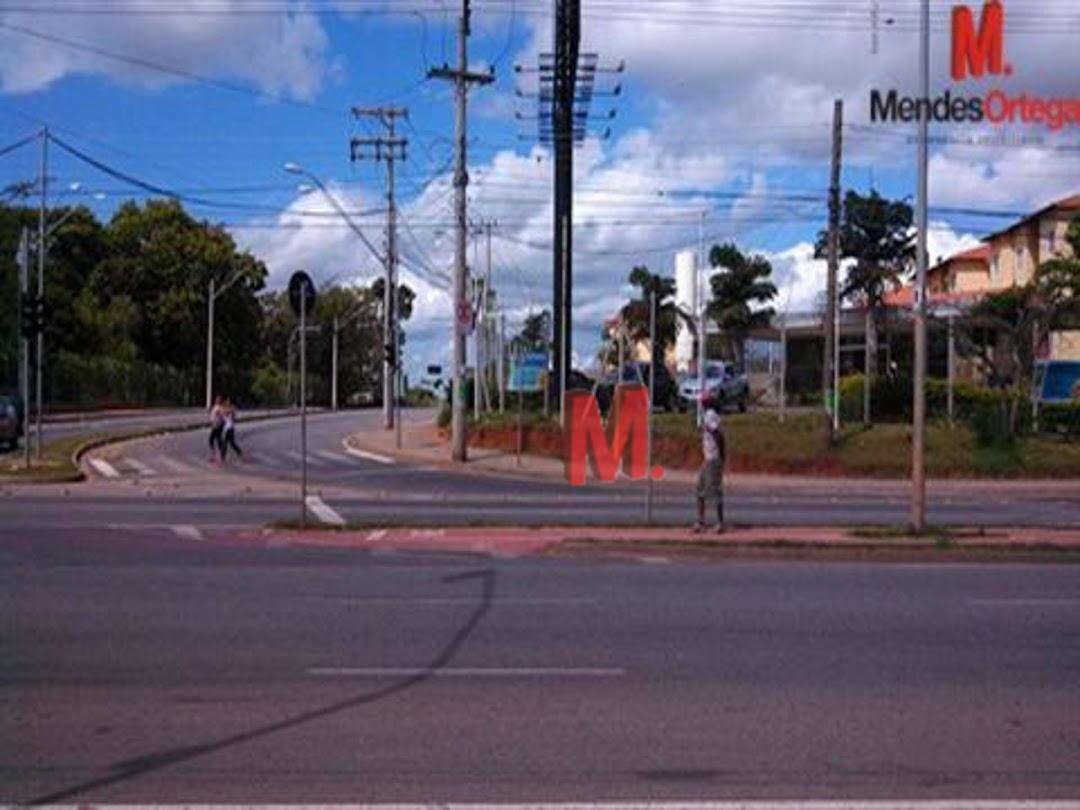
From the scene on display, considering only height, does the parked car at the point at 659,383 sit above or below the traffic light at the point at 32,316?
below

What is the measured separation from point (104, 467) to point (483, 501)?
13142 mm

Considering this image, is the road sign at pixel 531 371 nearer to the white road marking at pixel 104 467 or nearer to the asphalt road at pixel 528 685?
the white road marking at pixel 104 467

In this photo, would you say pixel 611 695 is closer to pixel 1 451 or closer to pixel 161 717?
pixel 161 717

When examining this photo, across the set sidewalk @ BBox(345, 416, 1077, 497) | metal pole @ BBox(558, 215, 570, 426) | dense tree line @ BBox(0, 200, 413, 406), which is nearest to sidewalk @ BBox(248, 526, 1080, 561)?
sidewalk @ BBox(345, 416, 1077, 497)

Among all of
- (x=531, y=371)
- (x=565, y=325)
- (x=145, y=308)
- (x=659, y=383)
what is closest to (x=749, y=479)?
(x=565, y=325)

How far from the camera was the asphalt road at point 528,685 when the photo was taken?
738cm

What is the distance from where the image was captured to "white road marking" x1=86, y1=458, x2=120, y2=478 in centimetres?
3412

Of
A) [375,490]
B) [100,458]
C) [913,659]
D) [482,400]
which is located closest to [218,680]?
[913,659]

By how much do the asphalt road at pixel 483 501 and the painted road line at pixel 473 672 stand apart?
35.4ft

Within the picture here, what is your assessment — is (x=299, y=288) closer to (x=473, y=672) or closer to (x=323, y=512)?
(x=323, y=512)

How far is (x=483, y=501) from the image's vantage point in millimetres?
26953

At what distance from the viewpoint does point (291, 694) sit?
364 inches

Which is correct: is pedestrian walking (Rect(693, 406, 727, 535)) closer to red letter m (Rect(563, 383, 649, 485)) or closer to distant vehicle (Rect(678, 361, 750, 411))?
red letter m (Rect(563, 383, 649, 485))

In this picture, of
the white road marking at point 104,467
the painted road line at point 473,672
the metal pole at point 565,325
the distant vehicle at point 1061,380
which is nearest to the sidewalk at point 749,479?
the metal pole at point 565,325
